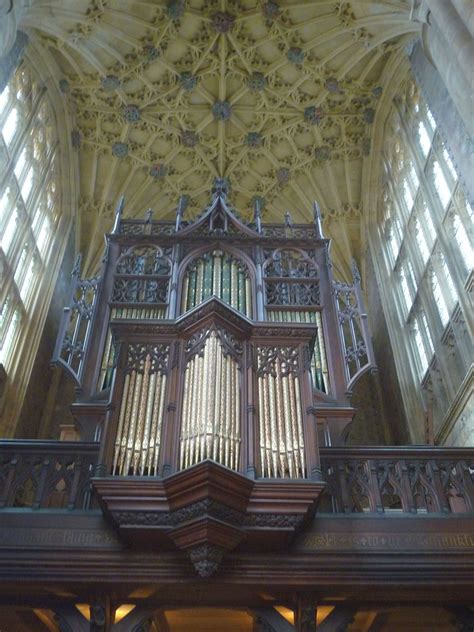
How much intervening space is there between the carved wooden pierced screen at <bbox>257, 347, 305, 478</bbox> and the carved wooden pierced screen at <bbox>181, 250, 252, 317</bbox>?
334 cm

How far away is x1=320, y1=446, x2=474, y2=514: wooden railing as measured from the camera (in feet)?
24.6

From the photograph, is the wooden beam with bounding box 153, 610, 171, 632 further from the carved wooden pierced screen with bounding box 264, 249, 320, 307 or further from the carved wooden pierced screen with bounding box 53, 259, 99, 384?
the carved wooden pierced screen with bounding box 264, 249, 320, 307

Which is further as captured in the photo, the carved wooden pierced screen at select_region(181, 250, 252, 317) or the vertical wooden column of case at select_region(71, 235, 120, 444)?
the carved wooden pierced screen at select_region(181, 250, 252, 317)

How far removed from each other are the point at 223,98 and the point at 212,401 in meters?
16.3

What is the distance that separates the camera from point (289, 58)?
64.6ft

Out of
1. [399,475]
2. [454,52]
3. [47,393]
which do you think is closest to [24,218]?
[47,393]

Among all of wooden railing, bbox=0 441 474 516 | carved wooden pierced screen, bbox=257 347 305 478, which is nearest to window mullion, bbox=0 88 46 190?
wooden railing, bbox=0 441 474 516

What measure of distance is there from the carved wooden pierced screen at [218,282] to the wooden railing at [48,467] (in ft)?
13.9

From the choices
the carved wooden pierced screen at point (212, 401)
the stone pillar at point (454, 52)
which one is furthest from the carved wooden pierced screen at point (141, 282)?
the stone pillar at point (454, 52)

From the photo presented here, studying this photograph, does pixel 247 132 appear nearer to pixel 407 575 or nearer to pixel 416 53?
pixel 416 53

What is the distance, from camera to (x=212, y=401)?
7.41 meters

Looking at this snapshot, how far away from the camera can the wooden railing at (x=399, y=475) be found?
751 centimetres

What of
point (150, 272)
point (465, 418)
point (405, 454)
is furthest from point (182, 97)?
point (405, 454)

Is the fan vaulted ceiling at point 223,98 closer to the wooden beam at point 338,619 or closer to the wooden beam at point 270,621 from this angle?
the wooden beam at point 338,619
